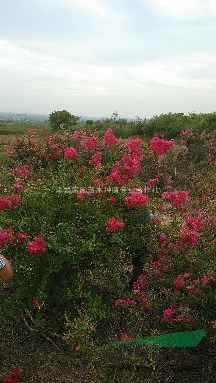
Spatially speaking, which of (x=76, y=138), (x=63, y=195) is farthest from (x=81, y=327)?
(x=76, y=138)

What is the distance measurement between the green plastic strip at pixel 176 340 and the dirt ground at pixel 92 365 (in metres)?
0.09

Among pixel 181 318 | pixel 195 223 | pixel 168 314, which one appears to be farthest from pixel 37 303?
pixel 195 223

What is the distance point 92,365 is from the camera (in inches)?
151

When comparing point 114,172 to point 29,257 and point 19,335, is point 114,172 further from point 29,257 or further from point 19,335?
point 19,335

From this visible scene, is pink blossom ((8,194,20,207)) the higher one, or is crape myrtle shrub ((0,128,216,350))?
pink blossom ((8,194,20,207))

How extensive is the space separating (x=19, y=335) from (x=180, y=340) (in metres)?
1.75

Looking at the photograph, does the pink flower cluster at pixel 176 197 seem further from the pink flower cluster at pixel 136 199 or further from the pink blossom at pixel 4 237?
the pink blossom at pixel 4 237

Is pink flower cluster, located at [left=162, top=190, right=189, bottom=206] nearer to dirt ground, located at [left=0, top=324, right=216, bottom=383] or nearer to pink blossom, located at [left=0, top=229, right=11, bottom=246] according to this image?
dirt ground, located at [left=0, top=324, right=216, bottom=383]

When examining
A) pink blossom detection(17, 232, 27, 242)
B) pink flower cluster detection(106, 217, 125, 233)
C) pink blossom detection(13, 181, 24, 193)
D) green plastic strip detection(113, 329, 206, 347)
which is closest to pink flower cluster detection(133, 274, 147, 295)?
green plastic strip detection(113, 329, 206, 347)

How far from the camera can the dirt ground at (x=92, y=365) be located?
3973mm

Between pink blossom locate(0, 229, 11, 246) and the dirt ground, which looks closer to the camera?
the dirt ground

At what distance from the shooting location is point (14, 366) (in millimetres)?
4410

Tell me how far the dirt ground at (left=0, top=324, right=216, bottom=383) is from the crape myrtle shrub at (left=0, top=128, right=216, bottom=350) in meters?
→ 0.27

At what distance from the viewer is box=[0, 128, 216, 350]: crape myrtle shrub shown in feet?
14.0
